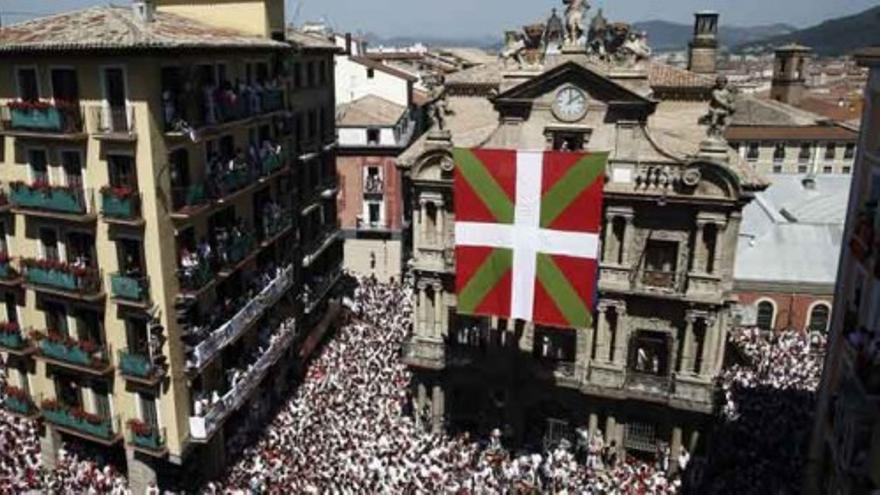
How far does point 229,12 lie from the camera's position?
110 ft

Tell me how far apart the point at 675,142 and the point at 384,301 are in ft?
85.2

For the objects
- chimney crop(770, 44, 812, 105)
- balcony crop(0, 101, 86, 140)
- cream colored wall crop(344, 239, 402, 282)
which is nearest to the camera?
balcony crop(0, 101, 86, 140)

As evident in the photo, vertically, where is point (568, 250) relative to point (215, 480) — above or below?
above

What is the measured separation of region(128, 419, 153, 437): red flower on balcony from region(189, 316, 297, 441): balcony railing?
1.58 m

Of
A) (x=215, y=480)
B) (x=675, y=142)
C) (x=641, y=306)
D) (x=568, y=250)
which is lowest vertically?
(x=215, y=480)

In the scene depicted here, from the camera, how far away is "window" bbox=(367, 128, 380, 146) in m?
54.8

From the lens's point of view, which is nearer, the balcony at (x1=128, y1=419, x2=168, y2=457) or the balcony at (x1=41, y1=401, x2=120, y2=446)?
the balcony at (x1=128, y1=419, x2=168, y2=457)

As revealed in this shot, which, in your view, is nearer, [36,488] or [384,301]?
[36,488]

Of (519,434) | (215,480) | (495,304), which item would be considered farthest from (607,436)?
(215,480)

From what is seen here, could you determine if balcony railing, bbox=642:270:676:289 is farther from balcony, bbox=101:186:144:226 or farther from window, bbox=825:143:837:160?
window, bbox=825:143:837:160

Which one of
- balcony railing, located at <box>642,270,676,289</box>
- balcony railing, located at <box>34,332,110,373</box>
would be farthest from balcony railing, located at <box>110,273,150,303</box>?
balcony railing, located at <box>642,270,676,289</box>

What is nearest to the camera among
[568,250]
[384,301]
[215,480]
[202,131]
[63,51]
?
[63,51]

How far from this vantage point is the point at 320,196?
4422 centimetres

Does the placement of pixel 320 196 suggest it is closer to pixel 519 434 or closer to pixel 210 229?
pixel 210 229
